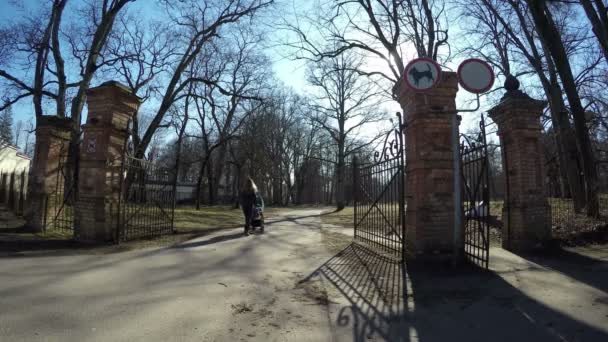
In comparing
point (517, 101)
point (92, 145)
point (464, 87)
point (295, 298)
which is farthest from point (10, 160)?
point (517, 101)

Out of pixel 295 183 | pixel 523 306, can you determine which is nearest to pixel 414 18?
pixel 523 306

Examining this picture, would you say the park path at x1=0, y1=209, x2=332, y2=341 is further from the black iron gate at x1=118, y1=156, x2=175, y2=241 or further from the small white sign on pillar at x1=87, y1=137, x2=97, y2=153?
the small white sign on pillar at x1=87, y1=137, x2=97, y2=153

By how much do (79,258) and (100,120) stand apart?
3048mm

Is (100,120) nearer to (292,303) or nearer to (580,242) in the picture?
(292,303)

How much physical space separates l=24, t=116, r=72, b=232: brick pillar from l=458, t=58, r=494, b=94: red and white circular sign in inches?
372

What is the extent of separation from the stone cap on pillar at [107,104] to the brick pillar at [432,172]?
6.00 m

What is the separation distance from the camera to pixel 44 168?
29.6 feet

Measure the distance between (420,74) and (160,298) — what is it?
4.94m

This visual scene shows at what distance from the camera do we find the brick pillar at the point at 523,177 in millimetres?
7012

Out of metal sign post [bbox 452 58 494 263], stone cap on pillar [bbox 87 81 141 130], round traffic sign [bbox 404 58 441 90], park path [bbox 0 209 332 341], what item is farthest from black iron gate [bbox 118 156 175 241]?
metal sign post [bbox 452 58 494 263]

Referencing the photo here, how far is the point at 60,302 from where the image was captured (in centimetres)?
388

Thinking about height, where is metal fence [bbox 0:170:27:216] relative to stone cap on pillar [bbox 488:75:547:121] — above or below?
below

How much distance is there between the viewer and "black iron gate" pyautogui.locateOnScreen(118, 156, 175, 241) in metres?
8.18

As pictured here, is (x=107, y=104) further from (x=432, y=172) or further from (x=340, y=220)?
(x=340, y=220)
